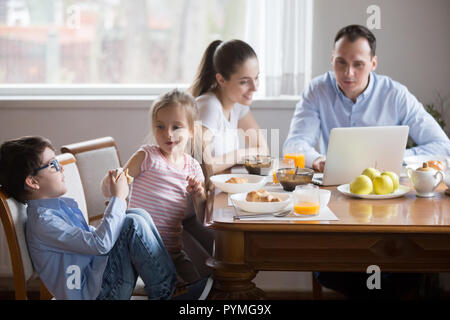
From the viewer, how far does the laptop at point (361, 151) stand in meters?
1.92

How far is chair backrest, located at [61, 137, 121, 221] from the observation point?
2356mm

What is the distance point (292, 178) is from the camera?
1938mm

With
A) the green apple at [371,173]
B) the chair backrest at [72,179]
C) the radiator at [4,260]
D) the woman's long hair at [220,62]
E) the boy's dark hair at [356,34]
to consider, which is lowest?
the radiator at [4,260]

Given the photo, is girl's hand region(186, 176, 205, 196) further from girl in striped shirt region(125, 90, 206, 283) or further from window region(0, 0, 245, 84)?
window region(0, 0, 245, 84)

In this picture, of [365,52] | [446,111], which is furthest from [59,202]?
[446,111]

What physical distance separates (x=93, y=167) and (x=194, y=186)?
25.4 inches

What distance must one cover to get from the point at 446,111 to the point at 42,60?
2394 mm

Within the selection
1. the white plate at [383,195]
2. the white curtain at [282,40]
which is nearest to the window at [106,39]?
the white curtain at [282,40]

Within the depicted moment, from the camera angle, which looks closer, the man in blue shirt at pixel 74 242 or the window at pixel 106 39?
the man in blue shirt at pixel 74 242

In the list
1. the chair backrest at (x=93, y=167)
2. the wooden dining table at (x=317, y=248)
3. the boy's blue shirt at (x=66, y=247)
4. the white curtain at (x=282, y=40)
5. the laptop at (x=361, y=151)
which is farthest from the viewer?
the white curtain at (x=282, y=40)

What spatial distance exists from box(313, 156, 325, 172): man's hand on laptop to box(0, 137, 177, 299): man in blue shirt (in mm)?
803

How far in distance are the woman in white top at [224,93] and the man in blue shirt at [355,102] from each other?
0.96ft

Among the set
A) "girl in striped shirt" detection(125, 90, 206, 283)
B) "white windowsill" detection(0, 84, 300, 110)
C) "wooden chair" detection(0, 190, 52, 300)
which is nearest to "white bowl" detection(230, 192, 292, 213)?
Answer: "girl in striped shirt" detection(125, 90, 206, 283)

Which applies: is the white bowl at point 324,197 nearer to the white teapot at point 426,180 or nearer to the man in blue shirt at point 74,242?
the white teapot at point 426,180
